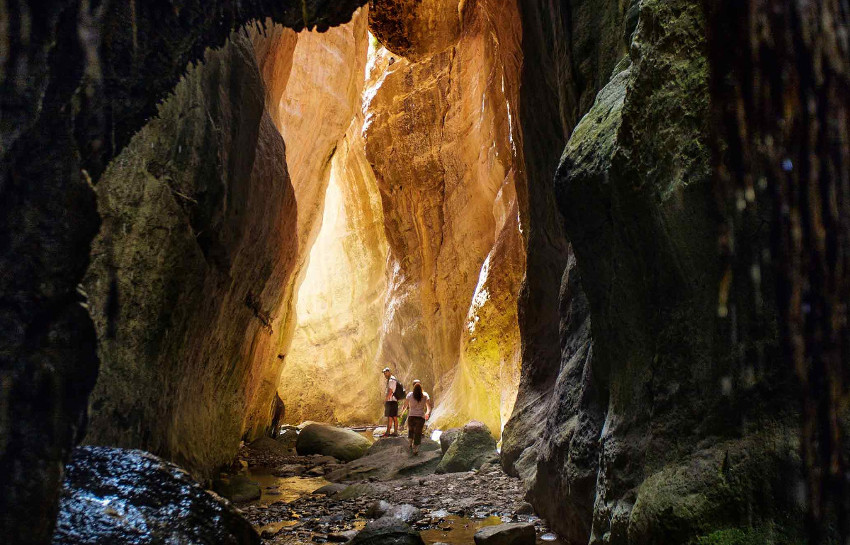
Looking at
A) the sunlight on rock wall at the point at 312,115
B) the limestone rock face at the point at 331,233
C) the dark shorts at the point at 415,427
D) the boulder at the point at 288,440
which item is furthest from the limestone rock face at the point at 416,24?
the boulder at the point at 288,440

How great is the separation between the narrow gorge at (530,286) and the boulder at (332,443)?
81.4 inches

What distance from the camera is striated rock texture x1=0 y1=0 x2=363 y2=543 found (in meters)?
2.91

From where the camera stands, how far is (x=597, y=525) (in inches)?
168

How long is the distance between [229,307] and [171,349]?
278cm

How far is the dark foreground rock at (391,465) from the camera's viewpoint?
399 inches

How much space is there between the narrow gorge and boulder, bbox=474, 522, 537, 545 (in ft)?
0.09

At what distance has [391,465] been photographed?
34.4 feet

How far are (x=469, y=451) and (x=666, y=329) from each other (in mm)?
6649

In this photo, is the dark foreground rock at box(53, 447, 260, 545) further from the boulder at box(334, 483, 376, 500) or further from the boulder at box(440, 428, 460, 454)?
the boulder at box(440, 428, 460, 454)

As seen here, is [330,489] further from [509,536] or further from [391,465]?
[509,536]

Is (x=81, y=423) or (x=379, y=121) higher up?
(x=379, y=121)

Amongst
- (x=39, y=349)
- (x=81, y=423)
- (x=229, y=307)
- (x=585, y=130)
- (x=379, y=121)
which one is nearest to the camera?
(x=39, y=349)

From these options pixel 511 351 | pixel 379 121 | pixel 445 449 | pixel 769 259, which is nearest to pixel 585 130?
pixel 769 259

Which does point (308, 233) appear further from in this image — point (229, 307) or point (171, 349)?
point (171, 349)
